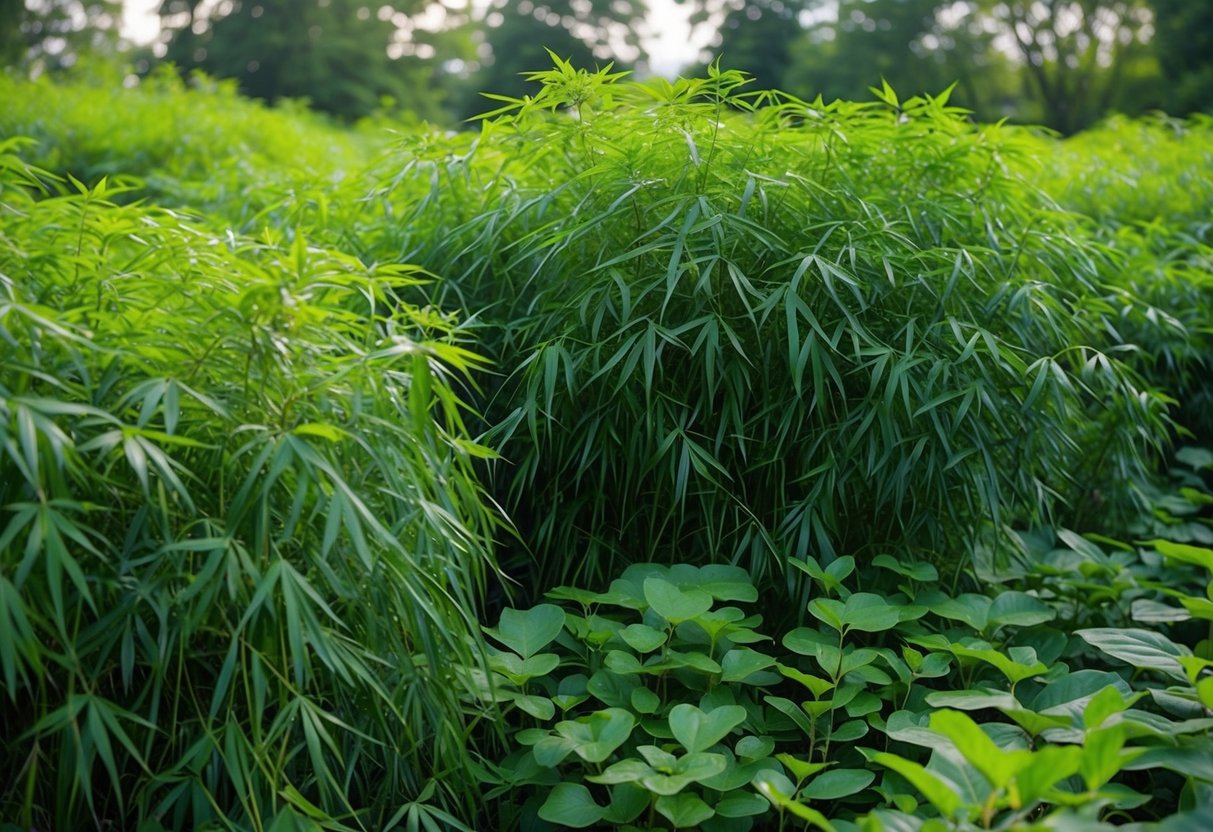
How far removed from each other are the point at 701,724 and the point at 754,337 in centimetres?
95

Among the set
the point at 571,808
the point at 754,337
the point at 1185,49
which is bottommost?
the point at 571,808

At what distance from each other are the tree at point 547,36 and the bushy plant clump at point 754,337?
17311 mm

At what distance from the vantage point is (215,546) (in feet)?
4.51

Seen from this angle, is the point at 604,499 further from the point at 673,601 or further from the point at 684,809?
the point at 684,809

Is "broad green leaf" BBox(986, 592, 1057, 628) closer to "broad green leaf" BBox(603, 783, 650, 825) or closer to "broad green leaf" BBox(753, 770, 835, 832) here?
"broad green leaf" BBox(753, 770, 835, 832)

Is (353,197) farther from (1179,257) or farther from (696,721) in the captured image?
(1179,257)

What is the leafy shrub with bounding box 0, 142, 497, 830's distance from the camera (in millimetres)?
1361

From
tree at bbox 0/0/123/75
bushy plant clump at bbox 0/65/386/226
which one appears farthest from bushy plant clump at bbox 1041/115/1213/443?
tree at bbox 0/0/123/75

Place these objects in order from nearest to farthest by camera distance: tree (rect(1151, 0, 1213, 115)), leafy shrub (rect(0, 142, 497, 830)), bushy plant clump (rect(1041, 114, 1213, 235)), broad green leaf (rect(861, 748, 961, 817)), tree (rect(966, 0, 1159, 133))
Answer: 1. broad green leaf (rect(861, 748, 961, 817))
2. leafy shrub (rect(0, 142, 497, 830))
3. bushy plant clump (rect(1041, 114, 1213, 235))
4. tree (rect(1151, 0, 1213, 115))
5. tree (rect(966, 0, 1159, 133))

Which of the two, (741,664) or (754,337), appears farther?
(754,337)

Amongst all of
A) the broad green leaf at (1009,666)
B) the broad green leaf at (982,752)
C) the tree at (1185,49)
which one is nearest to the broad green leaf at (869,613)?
the broad green leaf at (1009,666)

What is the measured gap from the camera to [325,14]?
60.6 ft

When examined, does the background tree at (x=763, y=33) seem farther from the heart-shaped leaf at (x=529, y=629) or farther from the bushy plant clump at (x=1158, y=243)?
the heart-shaped leaf at (x=529, y=629)

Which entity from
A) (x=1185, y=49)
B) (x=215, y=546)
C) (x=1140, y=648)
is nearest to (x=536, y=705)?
(x=215, y=546)
